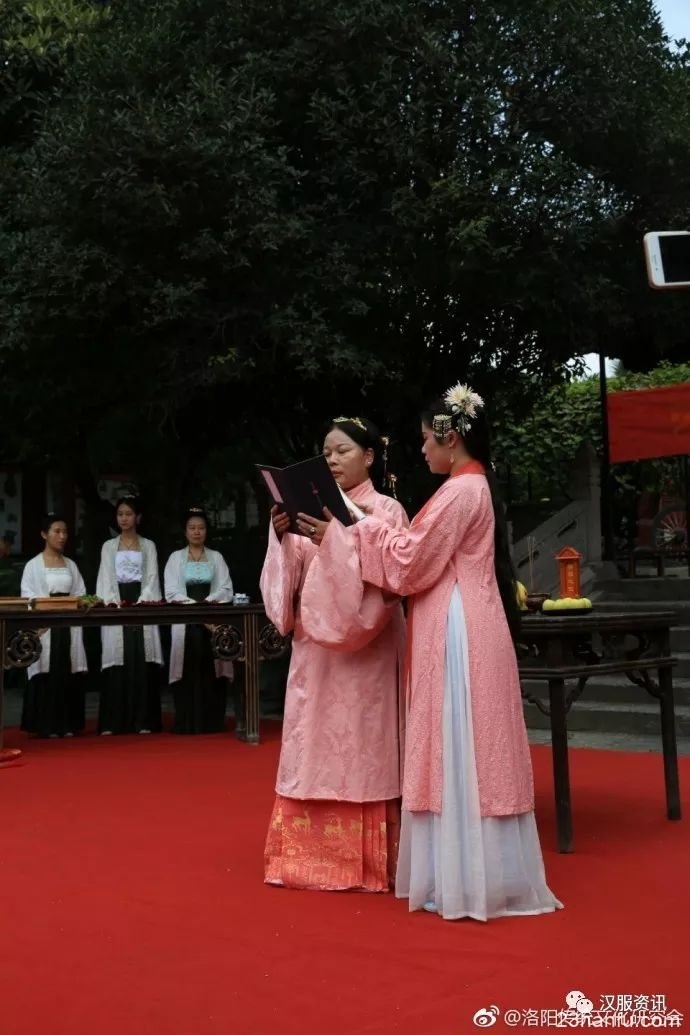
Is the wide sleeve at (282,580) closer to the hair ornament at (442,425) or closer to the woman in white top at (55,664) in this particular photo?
the hair ornament at (442,425)

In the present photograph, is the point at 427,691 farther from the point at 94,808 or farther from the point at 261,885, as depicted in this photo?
the point at 94,808

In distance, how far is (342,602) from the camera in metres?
3.64

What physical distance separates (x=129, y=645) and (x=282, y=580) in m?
4.48

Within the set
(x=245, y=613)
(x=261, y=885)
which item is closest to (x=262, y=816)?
(x=261, y=885)

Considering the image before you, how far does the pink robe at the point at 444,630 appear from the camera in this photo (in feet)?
11.2

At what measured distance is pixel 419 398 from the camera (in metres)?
9.76

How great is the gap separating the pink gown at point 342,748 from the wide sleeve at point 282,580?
0.07m

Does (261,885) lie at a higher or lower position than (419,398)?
lower

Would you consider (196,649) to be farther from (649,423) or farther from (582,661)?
(649,423)

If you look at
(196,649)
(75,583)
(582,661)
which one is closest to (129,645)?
(196,649)

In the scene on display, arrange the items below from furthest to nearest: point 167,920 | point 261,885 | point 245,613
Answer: point 245,613 → point 261,885 → point 167,920

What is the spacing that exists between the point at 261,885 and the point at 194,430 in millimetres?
7768

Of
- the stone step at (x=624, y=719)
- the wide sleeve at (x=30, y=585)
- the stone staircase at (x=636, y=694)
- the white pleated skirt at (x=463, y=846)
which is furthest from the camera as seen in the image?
the wide sleeve at (x=30, y=585)

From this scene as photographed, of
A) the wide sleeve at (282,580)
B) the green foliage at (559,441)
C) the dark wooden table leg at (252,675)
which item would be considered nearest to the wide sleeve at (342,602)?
the wide sleeve at (282,580)
